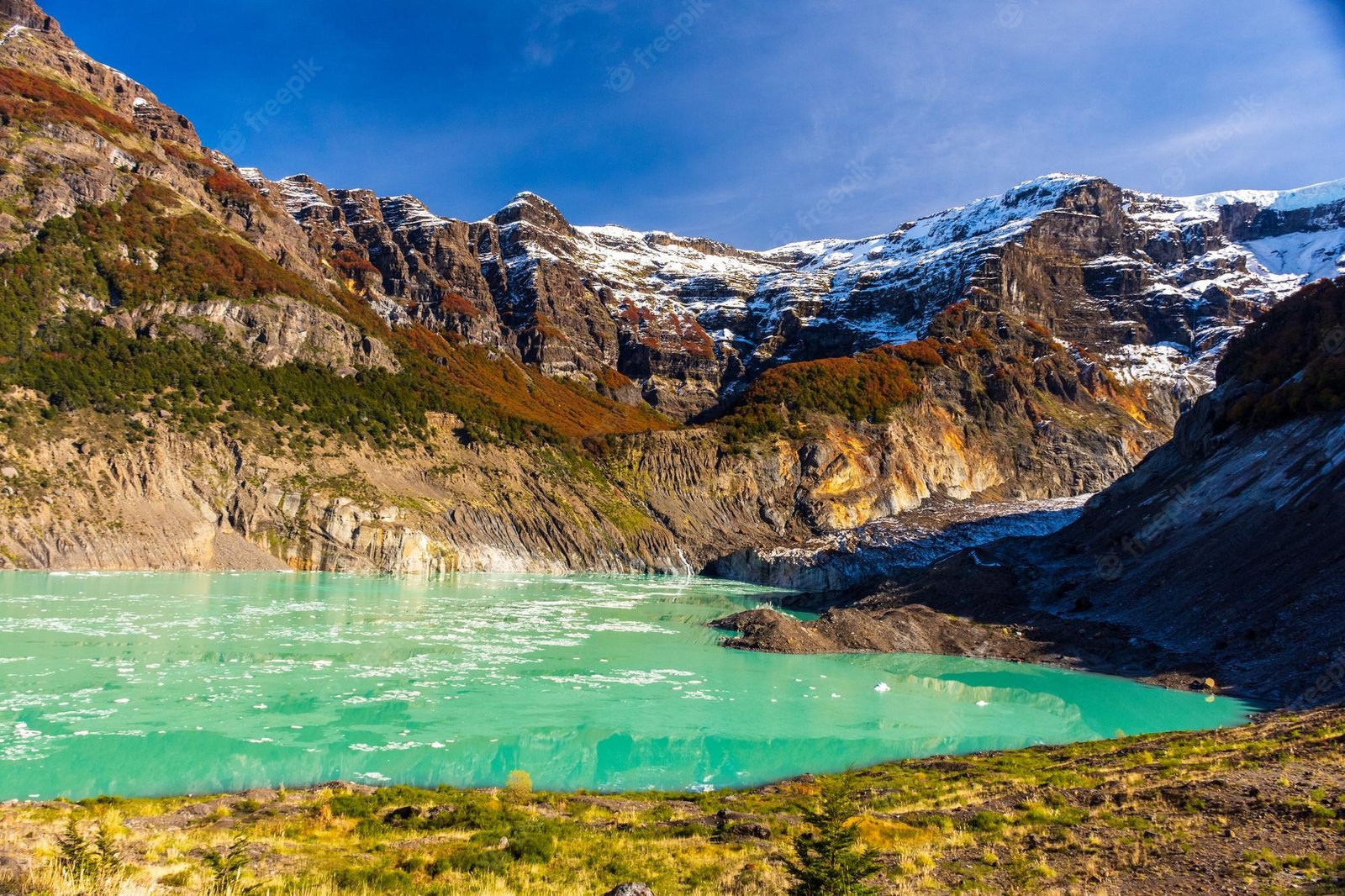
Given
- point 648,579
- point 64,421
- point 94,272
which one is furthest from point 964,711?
point 94,272

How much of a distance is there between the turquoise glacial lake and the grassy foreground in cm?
363

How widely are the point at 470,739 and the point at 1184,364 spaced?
208 m

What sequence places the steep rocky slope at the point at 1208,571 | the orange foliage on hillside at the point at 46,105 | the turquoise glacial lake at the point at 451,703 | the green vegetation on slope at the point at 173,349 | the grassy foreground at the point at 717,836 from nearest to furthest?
the grassy foreground at the point at 717,836 < the turquoise glacial lake at the point at 451,703 < the steep rocky slope at the point at 1208,571 < the green vegetation on slope at the point at 173,349 < the orange foliage on hillside at the point at 46,105

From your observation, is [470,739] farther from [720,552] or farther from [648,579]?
[720,552]

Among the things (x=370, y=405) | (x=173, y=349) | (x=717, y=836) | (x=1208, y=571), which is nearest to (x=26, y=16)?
(x=173, y=349)

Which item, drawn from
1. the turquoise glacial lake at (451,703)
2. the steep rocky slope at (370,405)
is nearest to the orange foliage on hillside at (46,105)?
the steep rocky slope at (370,405)

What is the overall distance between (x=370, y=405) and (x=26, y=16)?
114378 millimetres

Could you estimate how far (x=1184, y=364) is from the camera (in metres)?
184

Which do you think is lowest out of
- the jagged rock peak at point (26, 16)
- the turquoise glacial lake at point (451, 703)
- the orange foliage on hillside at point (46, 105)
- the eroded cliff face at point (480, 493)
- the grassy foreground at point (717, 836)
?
the turquoise glacial lake at point (451, 703)

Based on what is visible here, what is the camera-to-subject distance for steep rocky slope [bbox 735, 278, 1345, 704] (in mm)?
40000

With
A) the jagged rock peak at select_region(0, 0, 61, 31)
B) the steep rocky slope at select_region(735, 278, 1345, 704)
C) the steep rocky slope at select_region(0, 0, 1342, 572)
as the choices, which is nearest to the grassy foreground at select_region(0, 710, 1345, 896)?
the steep rocky slope at select_region(735, 278, 1345, 704)

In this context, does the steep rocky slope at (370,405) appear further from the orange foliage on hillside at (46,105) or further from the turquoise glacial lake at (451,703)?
the turquoise glacial lake at (451,703)

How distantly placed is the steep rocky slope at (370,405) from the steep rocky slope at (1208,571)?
5540 cm

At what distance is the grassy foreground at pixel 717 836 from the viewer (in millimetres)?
11398
